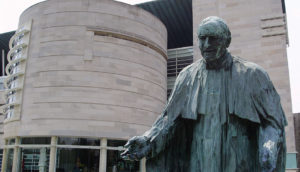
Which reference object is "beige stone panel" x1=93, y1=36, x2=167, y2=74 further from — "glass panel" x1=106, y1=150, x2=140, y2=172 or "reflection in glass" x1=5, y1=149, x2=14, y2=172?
"reflection in glass" x1=5, y1=149, x2=14, y2=172

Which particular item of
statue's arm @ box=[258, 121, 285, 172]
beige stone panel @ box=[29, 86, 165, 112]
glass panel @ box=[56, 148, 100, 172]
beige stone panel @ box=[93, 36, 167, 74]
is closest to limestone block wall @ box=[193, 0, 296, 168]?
beige stone panel @ box=[93, 36, 167, 74]

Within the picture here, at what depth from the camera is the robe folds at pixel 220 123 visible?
8.73 feet

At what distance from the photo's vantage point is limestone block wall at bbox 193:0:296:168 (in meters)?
25.1

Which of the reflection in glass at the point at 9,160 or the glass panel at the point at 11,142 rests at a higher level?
the glass panel at the point at 11,142

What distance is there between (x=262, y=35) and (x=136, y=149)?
996 inches

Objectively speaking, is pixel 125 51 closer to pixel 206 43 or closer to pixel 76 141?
pixel 76 141

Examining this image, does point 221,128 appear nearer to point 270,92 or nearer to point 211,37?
point 270,92

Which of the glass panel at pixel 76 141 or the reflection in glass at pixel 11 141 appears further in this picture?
the reflection in glass at pixel 11 141

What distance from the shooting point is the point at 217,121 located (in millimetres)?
2775

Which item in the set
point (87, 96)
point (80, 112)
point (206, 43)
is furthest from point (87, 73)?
point (206, 43)

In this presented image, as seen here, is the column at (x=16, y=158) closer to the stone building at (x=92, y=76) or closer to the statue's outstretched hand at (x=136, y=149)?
the stone building at (x=92, y=76)

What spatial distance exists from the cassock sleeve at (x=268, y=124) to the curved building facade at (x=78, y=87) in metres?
22.0

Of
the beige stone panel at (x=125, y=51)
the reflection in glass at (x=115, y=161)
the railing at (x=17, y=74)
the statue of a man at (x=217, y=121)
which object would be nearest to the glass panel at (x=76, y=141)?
the reflection in glass at (x=115, y=161)

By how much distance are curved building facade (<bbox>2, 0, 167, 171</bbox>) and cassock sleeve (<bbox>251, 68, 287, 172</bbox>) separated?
2200 centimetres
